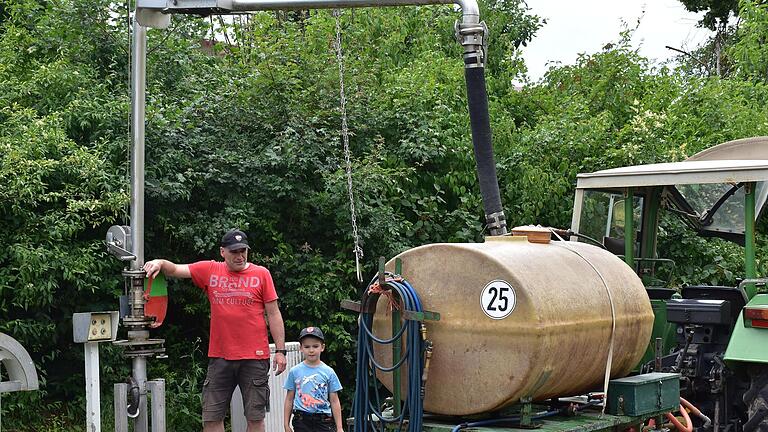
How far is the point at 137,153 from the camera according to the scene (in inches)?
287

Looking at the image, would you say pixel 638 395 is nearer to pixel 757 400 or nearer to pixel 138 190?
pixel 757 400

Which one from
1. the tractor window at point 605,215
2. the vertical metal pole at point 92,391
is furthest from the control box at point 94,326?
the tractor window at point 605,215

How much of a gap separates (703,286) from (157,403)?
13.3 ft

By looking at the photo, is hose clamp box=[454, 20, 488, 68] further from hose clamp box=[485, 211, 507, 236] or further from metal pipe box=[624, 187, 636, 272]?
metal pipe box=[624, 187, 636, 272]

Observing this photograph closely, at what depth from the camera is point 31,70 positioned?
1098cm

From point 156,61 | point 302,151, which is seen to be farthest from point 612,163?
point 156,61

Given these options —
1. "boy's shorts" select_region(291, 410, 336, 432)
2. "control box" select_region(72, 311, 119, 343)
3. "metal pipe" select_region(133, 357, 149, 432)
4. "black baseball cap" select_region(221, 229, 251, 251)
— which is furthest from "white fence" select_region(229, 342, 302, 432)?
"metal pipe" select_region(133, 357, 149, 432)

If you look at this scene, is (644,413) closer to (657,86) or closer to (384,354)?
(384,354)

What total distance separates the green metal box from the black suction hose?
48.1 inches

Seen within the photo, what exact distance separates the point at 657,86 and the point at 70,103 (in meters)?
8.43

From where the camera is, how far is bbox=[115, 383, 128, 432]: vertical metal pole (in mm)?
7066

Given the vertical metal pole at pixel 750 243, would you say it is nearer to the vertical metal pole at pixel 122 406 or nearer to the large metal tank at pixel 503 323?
the large metal tank at pixel 503 323

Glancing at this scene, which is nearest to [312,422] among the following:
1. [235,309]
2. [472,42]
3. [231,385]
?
[231,385]

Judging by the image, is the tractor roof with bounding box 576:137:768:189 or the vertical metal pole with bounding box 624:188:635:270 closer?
the tractor roof with bounding box 576:137:768:189
